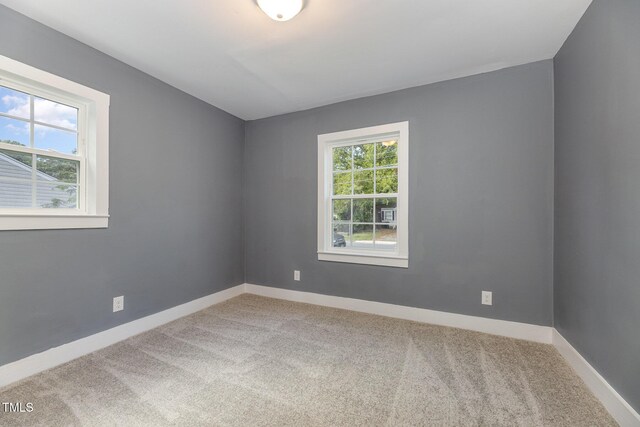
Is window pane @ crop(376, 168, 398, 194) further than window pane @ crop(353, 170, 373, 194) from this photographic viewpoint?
No

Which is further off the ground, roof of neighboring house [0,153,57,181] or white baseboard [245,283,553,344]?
roof of neighboring house [0,153,57,181]

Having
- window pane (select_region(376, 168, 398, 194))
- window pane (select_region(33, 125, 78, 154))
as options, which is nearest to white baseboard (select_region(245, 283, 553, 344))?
window pane (select_region(376, 168, 398, 194))

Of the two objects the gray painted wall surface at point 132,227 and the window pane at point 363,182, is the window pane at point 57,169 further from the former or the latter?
the window pane at point 363,182

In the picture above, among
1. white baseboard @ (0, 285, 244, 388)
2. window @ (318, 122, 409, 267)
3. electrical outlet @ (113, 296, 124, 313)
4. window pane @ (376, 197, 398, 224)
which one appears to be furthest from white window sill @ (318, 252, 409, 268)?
electrical outlet @ (113, 296, 124, 313)

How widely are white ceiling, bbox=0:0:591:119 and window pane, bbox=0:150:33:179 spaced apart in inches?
37.9

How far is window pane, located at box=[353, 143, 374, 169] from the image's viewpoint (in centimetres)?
318

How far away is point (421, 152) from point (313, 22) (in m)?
1.61

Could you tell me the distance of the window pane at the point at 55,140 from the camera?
199 cm

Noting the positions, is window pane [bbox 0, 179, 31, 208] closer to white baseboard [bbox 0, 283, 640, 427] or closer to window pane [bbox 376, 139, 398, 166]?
white baseboard [bbox 0, 283, 640, 427]

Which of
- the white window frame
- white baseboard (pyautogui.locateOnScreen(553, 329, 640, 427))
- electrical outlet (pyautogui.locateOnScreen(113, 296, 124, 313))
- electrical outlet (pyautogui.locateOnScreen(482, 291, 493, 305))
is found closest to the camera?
white baseboard (pyautogui.locateOnScreen(553, 329, 640, 427))

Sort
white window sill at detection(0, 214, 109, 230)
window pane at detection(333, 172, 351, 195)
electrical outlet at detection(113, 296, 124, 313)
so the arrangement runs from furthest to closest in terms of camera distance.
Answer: window pane at detection(333, 172, 351, 195) < electrical outlet at detection(113, 296, 124, 313) < white window sill at detection(0, 214, 109, 230)

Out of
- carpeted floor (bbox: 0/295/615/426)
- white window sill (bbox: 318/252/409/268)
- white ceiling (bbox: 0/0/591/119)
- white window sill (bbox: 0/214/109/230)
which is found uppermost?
white ceiling (bbox: 0/0/591/119)

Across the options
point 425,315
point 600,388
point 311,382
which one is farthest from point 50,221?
point 600,388

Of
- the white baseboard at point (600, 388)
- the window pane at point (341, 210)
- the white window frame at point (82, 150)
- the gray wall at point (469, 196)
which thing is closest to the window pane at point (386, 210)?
the gray wall at point (469, 196)
